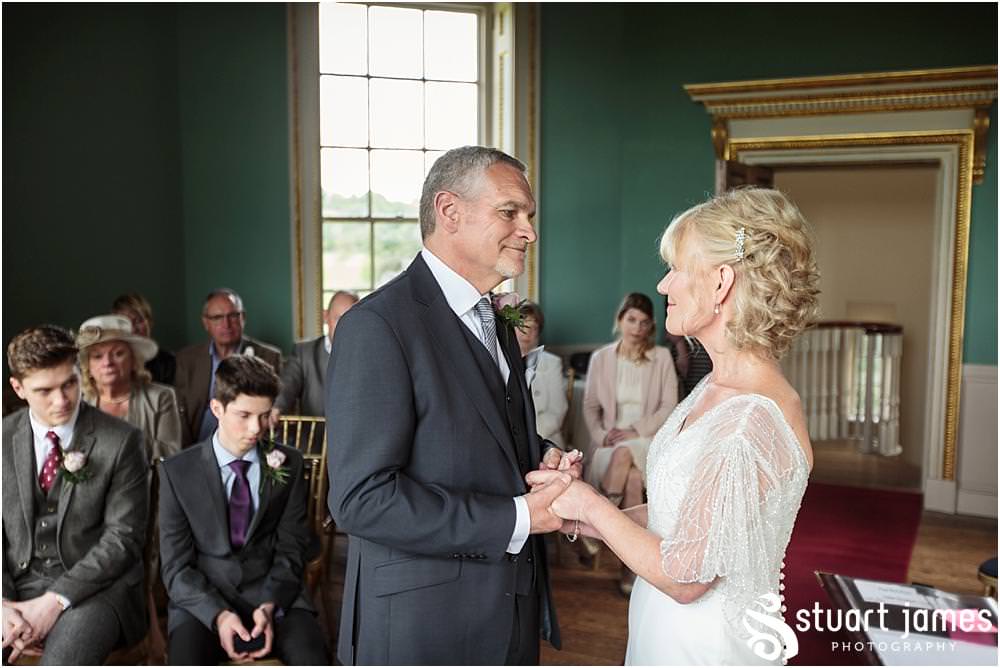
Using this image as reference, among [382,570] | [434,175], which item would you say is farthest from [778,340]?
[382,570]

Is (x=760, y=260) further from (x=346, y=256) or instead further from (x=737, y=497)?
(x=346, y=256)

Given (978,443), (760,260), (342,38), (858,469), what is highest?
(342,38)

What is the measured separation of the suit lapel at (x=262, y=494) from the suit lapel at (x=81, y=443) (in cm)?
51

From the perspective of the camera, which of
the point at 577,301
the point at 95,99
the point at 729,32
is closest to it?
the point at 95,99

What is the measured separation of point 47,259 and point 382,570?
4201 millimetres

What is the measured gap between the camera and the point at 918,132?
6.13 m

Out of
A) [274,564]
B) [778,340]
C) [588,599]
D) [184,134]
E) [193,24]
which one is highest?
[193,24]

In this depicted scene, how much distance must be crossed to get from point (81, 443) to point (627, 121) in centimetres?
521

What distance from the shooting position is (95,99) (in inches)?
224

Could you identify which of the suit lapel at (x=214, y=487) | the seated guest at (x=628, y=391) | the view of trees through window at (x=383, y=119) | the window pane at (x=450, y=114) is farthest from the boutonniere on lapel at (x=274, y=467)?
the window pane at (x=450, y=114)

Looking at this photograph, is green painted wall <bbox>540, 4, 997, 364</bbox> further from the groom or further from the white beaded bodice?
the white beaded bodice

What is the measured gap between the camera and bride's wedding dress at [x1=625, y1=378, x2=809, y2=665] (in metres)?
1.78

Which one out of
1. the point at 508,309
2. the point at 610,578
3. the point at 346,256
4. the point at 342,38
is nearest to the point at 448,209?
the point at 508,309

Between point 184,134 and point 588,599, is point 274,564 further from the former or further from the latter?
point 184,134
